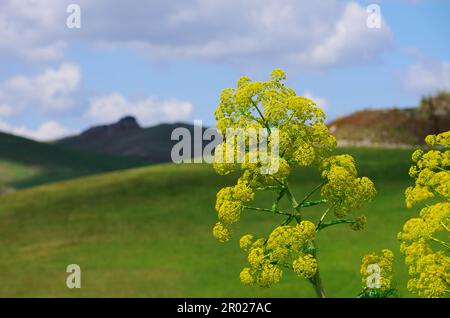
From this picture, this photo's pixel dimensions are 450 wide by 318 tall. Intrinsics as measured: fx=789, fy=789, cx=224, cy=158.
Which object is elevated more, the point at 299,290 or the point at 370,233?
the point at 370,233

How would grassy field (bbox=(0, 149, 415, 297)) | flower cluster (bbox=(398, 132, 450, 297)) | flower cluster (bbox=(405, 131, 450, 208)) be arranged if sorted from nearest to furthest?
flower cluster (bbox=(398, 132, 450, 297)) → flower cluster (bbox=(405, 131, 450, 208)) → grassy field (bbox=(0, 149, 415, 297))

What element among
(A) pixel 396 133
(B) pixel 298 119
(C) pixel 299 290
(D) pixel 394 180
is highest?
(A) pixel 396 133

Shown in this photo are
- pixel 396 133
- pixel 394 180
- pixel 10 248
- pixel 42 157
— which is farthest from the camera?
pixel 42 157

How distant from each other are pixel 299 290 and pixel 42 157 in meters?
92.6

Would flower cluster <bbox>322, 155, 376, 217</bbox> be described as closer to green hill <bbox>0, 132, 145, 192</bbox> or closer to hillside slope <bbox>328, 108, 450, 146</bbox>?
hillside slope <bbox>328, 108, 450, 146</bbox>

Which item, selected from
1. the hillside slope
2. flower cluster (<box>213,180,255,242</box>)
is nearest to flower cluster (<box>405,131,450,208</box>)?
flower cluster (<box>213,180,255,242</box>)

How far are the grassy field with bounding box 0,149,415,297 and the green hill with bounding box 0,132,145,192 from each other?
37.7 metres

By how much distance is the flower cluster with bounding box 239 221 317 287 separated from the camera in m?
11.7

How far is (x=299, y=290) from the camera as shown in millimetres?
38469

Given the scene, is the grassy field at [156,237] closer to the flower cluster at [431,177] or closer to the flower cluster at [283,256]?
the flower cluster at [431,177]

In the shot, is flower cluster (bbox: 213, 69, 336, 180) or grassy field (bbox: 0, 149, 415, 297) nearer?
flower cluster (bbox: 213, 69, 336, 180)
